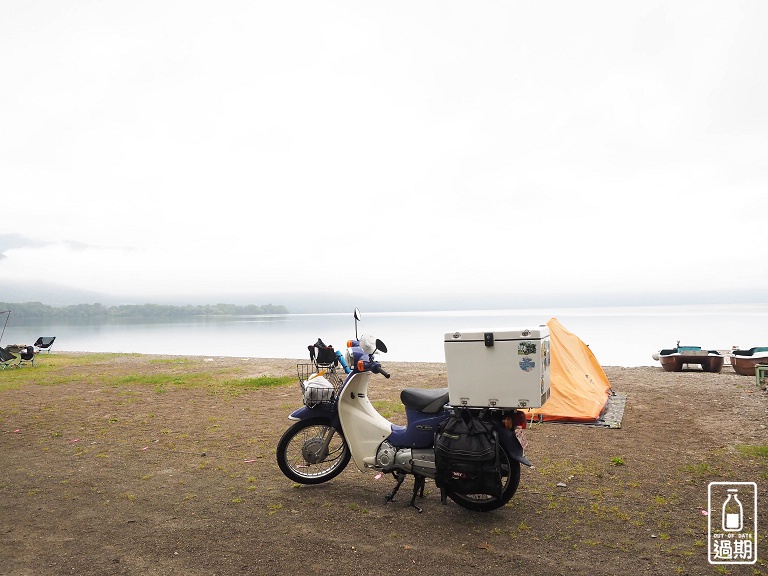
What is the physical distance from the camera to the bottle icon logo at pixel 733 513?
3975 mm

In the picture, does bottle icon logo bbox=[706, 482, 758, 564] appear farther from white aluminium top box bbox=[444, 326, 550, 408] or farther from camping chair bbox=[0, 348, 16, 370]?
camping chair bbox=[0, 348, 16, 370]

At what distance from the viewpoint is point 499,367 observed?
4.23m

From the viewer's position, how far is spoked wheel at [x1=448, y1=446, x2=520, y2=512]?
169 inches

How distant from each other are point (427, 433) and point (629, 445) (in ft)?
10.8

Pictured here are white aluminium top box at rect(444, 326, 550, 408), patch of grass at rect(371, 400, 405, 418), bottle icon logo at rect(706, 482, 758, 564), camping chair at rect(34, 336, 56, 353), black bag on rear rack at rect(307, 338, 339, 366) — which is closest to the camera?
bottle icon logo at rect(706, 482, 758, 564)

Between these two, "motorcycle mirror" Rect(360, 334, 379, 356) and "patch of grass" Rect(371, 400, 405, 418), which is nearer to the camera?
"motorcycle mirror" Rect(360, 334, 379, 356)

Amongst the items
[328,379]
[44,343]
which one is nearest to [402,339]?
[44,343]

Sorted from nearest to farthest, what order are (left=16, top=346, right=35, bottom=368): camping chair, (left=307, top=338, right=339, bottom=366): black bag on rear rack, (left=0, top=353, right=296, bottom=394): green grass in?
(left=307, top=338, right=339, bottom=366): black bag on rear rack
(left=0, top=353, right=296, bottom=394): green grass
(left=16, top=346, right=35, bottom=368): camping chair

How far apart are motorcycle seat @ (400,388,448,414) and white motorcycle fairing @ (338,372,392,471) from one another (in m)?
0.40

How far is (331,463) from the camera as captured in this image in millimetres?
5383

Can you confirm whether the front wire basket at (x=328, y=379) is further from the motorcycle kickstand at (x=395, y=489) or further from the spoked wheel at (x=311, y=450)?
the motorcycle kickstand at (x=395, y=489)

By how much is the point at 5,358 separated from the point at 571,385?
17481 mm

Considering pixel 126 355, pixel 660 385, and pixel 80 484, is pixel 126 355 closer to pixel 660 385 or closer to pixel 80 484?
pixel 80 484

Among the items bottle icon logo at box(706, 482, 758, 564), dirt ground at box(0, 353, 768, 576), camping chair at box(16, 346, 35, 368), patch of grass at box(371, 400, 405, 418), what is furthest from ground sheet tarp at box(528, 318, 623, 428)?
camping chair at box(16, 346, 35, 368)
